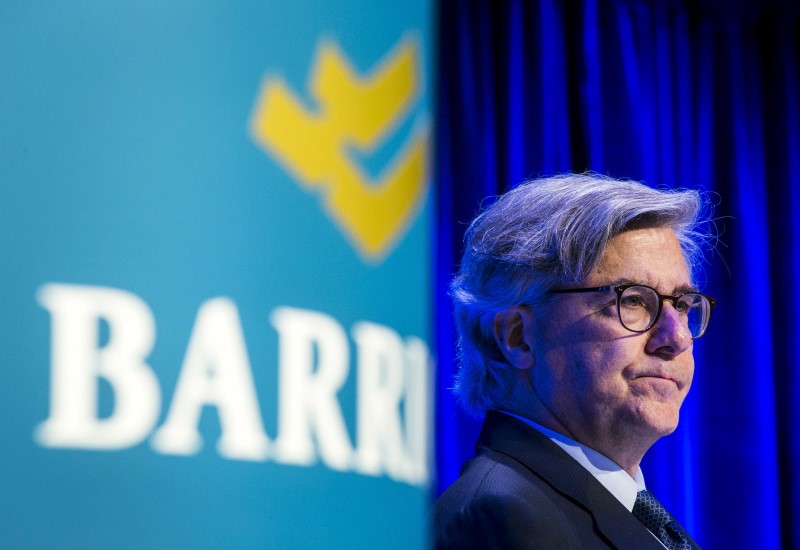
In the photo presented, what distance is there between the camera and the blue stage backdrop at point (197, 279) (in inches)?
11.1

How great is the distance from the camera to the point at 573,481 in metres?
1.20

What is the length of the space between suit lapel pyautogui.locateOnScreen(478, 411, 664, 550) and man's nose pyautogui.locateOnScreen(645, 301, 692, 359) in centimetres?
19

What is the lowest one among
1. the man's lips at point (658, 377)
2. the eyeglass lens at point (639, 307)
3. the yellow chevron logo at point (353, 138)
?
the man's lips at point (658, 377)

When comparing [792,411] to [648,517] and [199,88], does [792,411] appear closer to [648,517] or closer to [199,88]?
[648,517]

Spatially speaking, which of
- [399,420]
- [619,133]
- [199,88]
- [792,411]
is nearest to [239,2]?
[199,88]

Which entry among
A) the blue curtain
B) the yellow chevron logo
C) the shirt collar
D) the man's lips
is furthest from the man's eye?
the yellow chevron logo

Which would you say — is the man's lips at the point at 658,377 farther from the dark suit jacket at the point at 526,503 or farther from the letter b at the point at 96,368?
the letter b at the point at 96,368

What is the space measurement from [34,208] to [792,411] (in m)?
2.74

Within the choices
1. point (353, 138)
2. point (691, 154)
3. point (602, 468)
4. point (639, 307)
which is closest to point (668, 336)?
point (639, 307)

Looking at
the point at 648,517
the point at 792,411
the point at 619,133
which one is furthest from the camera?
the point at 792,411

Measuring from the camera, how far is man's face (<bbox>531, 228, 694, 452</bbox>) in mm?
1279

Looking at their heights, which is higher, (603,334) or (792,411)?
(603,334)

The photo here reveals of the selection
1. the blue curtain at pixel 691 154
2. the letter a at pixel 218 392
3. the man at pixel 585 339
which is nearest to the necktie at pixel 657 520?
the man at pixel 585 339

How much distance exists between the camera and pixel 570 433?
50.8 inches
